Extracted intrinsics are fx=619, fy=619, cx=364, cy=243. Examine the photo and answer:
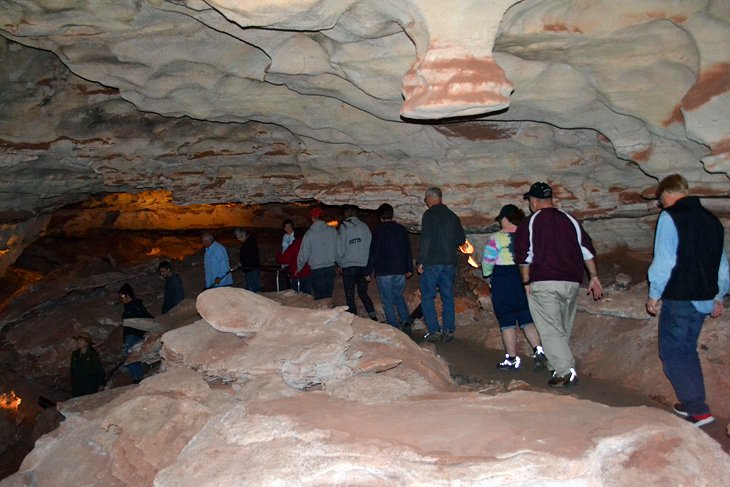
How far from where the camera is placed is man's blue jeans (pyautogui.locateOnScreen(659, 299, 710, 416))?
4234 millimetres

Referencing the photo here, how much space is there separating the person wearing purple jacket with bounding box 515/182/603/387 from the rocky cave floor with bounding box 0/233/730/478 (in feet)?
1.04

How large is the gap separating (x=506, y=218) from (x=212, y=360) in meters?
2.85

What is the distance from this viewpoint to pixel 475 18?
13.4 ft

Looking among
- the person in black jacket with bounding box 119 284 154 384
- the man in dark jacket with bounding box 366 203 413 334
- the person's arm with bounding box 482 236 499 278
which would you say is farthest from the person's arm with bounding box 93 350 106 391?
the person's arm with bounding box 482 236 499 278

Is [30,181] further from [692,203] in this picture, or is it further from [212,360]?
[692,203]

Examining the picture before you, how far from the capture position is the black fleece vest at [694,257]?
4191mm

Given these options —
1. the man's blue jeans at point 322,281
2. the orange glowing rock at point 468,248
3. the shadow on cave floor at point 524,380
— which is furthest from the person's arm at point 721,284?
the man's blue jeans at point 322,281

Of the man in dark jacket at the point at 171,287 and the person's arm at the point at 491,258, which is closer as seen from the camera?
the person's arm at the point at 491,258

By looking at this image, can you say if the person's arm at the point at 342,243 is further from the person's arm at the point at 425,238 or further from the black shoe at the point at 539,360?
the black shoe at the point at 539,360

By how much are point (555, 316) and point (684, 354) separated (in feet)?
3.22

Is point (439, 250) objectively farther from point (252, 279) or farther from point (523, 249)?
point (252, 279)

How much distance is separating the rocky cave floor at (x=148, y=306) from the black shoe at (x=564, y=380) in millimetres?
76

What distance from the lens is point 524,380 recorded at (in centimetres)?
543

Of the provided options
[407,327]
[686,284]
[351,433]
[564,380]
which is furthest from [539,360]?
[351,433]
